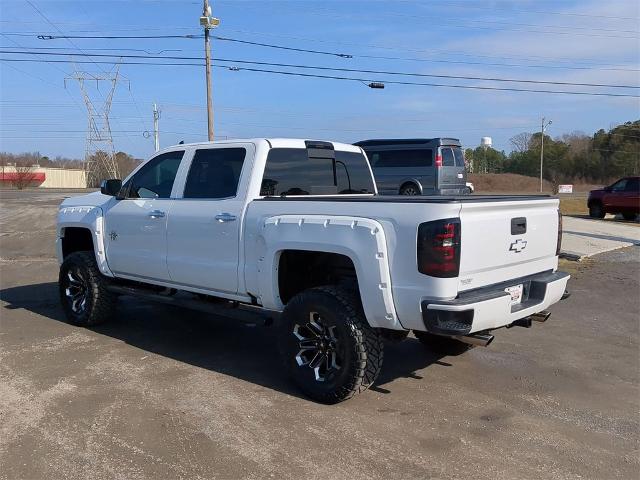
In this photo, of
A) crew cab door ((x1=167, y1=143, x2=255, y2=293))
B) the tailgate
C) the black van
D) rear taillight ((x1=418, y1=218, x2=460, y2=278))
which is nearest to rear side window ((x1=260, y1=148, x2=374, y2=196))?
crew cab door ((x1=167, y1=143, x2=255, y2=293))

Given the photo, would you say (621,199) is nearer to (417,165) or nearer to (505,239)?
(417,165)

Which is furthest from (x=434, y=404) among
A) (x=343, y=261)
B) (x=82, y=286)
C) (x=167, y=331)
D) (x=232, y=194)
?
(x=82, y=286)

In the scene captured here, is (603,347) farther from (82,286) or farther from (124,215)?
(82,286)

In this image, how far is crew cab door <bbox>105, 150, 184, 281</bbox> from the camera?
607 centimetres

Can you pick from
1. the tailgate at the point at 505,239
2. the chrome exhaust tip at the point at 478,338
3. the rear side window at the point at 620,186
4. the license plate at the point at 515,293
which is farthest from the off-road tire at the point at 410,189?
the chrome exhaust tip at the point at 478,338

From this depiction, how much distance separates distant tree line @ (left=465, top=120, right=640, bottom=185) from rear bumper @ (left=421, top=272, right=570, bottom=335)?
78133 mm

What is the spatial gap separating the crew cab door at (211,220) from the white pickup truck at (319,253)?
0.01 metres

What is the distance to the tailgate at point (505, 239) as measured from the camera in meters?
4.13

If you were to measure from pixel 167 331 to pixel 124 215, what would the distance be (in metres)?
1.43

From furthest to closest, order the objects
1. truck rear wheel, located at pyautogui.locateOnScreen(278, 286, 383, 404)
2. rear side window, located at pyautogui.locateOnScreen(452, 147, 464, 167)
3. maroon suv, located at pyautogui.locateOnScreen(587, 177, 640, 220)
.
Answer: maroon suv, located at pyautogui.locateOnScreen(587, 177, 640, 220)
rear side window, located at pyautogui.locateOnScreen(452, 147, 464, 167)
truck rear wheel, located at pyautogui.locateOnScreen(278, 286, 383, 404)

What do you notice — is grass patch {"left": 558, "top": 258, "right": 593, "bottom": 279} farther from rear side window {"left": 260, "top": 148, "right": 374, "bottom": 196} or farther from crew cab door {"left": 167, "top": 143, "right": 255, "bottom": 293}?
crew cab door {"left": 167, "top": 143, "right": 255, "bottom": 293}

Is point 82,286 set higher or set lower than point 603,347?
higher

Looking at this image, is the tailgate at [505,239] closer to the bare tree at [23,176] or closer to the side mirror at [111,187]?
the side mirror at [111,187]

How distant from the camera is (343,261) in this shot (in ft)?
16.1
